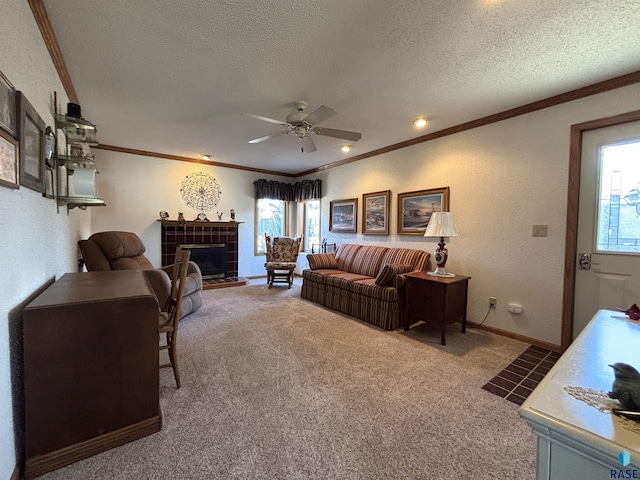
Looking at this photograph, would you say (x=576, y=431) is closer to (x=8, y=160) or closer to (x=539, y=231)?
(x=8, y=160)

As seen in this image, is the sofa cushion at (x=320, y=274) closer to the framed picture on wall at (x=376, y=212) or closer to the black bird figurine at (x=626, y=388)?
the framed picture on wall at (x=376, y=212)

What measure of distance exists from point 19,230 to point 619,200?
164 inches

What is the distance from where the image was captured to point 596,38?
6.17 feet

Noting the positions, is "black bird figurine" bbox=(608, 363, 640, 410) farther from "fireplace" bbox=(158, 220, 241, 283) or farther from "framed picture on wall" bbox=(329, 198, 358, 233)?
"fireplace" bbox=(158, 220, 241, 283)

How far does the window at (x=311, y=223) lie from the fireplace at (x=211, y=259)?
1843mm

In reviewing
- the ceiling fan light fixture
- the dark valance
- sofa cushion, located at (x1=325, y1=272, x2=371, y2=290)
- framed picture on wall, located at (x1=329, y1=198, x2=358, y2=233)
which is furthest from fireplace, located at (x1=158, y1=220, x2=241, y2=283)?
the ceiling fan light fixture

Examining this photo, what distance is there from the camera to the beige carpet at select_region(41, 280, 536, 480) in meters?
1.39

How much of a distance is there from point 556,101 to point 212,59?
314cm

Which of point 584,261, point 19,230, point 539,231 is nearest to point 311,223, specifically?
point 539,231

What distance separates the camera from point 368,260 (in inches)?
170

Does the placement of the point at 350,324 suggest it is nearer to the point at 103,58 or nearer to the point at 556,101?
the point at 556,101

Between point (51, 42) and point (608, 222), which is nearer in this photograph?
point (51, 42)

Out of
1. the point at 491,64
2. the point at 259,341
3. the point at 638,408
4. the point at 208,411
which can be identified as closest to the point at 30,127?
the point at 208,411

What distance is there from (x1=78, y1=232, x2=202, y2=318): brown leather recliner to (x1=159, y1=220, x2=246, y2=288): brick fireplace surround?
1.45 m
